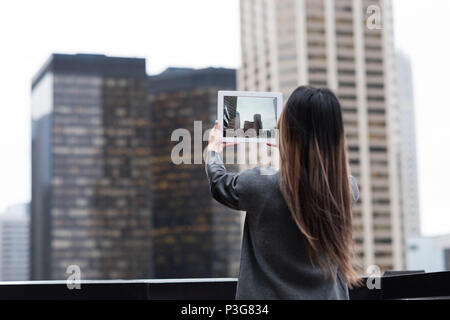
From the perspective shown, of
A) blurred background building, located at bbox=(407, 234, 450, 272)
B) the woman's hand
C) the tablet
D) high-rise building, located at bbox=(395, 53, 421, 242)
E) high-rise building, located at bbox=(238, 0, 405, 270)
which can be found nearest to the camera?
the woman's hand

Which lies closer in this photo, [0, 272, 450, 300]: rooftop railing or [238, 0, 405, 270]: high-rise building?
[0, 272, 450, 300]: rooftop railing

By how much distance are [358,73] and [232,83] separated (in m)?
18.1

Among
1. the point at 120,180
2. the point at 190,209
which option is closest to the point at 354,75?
the point at 190,209

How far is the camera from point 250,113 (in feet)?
8.17

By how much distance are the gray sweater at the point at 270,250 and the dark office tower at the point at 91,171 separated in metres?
97.8

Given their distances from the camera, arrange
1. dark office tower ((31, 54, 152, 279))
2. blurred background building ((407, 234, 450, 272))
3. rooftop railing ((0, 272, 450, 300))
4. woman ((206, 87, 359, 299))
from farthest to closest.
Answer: dark office tower ((31, 54, 152, 279))
blurred background building ((407, 234, 450, 272))
rooftop railing ((0, 272, 450, 300))
woman ((206, 87, 359, 299))

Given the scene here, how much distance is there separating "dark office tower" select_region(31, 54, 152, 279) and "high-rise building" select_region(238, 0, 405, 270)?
61.5 feet

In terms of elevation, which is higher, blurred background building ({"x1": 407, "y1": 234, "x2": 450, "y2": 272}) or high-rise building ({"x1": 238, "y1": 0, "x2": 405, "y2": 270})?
high-rise building ({"x1": 238, "y1": 0, "x2": 405, "y2": 270})

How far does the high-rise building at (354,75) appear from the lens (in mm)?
95875

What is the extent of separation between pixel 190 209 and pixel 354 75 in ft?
100

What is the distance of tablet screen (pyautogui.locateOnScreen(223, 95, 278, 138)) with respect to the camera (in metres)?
2.47

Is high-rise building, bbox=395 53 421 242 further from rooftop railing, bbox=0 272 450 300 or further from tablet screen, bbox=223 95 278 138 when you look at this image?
tablet screen, bbox=223 95 278 138

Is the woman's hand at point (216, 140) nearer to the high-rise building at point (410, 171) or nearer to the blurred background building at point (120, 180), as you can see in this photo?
the blurred background building at point (120, 180)

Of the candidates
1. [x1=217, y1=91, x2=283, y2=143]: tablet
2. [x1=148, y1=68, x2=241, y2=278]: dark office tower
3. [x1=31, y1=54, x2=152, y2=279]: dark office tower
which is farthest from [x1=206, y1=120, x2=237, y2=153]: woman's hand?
[x1=31, y1=54, x2=152, y2=279]: dark office tower
